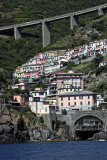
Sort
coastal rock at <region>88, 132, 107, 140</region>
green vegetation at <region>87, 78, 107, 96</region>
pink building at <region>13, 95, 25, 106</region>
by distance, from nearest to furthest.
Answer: coastal rock at <region>88, 132, 107, 140</region>, pink building at <region>13, 95, 25, 106</region>, green vegetation at <region>87, 78, 107, 96</region>

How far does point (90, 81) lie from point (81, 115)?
1406 inches

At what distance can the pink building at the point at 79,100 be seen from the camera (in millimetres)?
127562

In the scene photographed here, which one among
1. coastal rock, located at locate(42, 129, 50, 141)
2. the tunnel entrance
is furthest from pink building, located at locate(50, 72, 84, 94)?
coastal rock, located at locate(42, 129, 50, 141)

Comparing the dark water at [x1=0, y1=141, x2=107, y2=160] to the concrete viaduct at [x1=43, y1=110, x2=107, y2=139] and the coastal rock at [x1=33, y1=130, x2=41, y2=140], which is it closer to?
the coastal rock at [x1=33, y1=130, x2=41, y2=140]

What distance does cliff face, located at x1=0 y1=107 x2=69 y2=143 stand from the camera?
353 ft

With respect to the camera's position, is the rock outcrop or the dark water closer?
the dark water

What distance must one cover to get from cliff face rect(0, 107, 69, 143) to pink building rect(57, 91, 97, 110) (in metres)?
12.1

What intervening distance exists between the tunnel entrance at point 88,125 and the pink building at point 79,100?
8.93m

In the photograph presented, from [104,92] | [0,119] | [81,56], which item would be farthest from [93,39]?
[0,119]

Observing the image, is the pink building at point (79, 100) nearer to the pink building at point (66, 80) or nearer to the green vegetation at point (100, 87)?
the green vegetation at point (100, 87)

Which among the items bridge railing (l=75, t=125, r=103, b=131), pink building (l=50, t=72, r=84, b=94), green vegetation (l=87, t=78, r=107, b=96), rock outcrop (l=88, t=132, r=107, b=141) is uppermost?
pink building (l=50, t=72, r=84, b=94)

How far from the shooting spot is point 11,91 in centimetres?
13375

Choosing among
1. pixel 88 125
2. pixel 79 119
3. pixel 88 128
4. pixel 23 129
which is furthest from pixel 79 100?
pixel 23 129

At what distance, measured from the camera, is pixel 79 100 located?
128000mm
